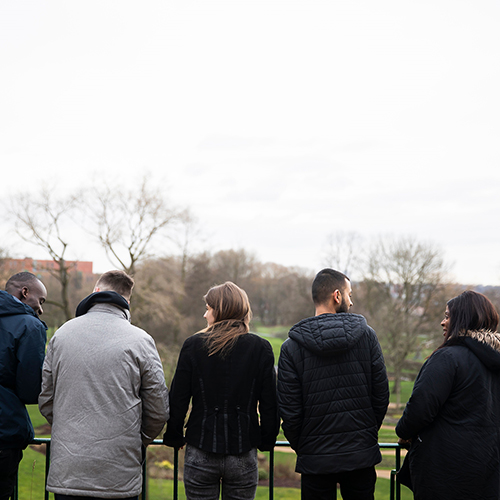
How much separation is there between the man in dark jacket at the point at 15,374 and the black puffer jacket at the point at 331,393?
1419 millimetres

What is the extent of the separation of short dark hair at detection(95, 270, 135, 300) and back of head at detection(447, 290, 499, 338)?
1.93m

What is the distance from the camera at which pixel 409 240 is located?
37.7m

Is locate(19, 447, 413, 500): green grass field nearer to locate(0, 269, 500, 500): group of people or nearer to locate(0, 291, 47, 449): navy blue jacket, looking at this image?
locate(0, 291, 47, 449): navy blue jacket

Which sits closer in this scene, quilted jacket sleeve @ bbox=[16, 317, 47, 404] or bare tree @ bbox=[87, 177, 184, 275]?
quilted jacket sleeve @ bbox=[16, 317, 47, 404]

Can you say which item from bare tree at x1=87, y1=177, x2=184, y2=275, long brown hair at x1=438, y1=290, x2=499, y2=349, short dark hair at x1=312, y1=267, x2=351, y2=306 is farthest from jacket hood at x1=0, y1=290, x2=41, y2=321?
bare tree at x1=87, y1=177, x2=184, y2=275

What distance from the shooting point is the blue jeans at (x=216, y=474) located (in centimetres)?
278

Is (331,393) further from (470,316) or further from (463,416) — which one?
(470,316)

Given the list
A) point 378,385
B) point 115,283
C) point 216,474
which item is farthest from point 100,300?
point 378,385

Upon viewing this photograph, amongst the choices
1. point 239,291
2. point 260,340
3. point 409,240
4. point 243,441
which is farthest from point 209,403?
point 409,240

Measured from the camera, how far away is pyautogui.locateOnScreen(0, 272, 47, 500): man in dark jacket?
2.80m

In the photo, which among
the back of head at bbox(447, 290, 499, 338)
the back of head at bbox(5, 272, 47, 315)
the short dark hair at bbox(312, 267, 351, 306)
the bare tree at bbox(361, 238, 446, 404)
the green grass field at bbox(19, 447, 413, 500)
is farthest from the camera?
the bare tree at bbox(361, 238, 446, 404)

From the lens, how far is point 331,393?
2814mm

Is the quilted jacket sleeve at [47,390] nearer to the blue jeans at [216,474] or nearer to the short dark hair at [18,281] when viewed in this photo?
the short dark hair at [18,281]

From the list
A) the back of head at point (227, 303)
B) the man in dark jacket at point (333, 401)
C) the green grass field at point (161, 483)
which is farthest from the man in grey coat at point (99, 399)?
the green grass field at point (161, 483)
